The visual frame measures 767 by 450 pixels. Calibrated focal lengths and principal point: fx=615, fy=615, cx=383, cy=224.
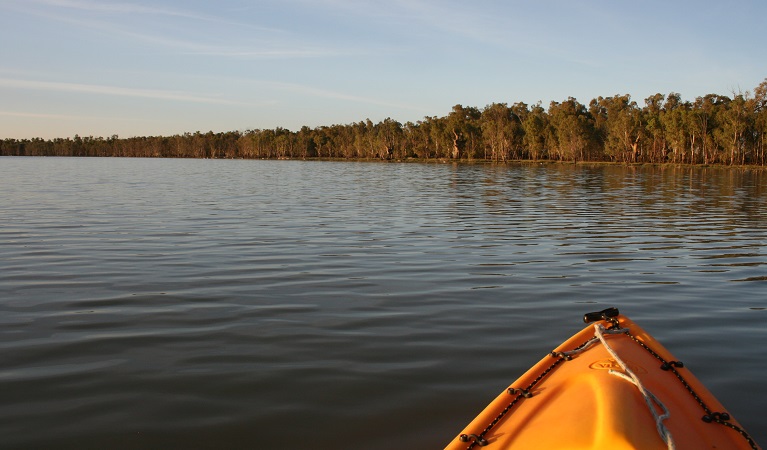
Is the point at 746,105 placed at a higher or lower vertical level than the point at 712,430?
higher

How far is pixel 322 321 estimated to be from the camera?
8602 mm

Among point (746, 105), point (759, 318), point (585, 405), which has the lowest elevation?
point (759, 318)

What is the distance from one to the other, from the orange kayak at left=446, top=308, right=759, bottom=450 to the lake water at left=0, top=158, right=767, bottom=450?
1074 mm

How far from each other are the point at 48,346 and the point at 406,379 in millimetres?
4345

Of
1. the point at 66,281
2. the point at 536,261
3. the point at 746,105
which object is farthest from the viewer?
the point at 746,105

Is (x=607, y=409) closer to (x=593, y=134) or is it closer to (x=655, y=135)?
(x=655, y=135)

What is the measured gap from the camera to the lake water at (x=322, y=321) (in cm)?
552

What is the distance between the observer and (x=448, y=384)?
630cm

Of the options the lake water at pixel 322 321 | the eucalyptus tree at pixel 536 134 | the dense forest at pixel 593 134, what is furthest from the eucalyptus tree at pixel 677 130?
the lake water at pixel 322 321

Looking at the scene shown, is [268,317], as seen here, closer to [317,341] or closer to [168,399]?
[317,341]

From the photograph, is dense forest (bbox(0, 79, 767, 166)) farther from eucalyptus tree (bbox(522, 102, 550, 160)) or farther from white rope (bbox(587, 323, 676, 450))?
white rope (bbox(587, 323, 676, 450))

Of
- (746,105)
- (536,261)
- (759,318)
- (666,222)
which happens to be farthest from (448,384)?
(746,105)

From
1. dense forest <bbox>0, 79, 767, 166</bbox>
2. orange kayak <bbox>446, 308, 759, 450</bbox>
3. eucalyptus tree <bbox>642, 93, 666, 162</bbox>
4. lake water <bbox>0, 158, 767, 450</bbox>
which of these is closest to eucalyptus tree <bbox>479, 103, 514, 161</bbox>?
dense forest <bbox>0, 79, 767, 166</bbox>

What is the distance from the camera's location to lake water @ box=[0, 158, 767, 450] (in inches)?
217
